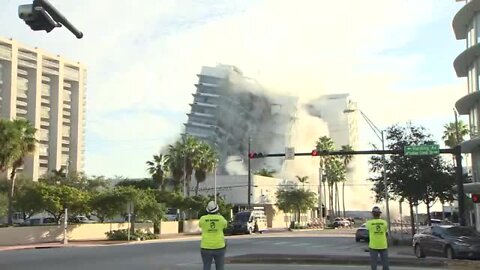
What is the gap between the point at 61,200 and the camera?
136 feet

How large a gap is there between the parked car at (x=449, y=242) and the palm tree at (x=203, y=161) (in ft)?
155

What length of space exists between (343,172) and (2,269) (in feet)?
309

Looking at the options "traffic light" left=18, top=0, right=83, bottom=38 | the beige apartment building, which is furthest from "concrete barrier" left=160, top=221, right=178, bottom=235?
the beige apartment building

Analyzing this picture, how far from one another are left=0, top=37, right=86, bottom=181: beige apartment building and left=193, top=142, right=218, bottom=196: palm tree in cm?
5226

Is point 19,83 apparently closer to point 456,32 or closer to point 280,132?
point 280,132

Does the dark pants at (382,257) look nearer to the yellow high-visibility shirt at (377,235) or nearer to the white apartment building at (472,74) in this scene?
the yellow high-visibility shirt at (377,235)

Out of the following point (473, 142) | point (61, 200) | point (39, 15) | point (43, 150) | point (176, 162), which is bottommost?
point (61, 200)

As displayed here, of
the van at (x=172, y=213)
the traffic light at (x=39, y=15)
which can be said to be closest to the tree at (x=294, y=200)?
the van at (x=172, y=213)

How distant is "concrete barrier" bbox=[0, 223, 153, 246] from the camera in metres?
38.4

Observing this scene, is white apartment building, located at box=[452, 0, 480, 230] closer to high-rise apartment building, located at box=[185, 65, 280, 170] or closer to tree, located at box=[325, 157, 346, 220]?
tree, located at box=[325, 157, 346, 220]

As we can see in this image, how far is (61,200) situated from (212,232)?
3163 cm

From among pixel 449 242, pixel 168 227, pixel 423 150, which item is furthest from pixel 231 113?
pixel 449 242

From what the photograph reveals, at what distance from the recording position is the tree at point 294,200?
276 ft

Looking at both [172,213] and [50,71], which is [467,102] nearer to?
[172,213]
